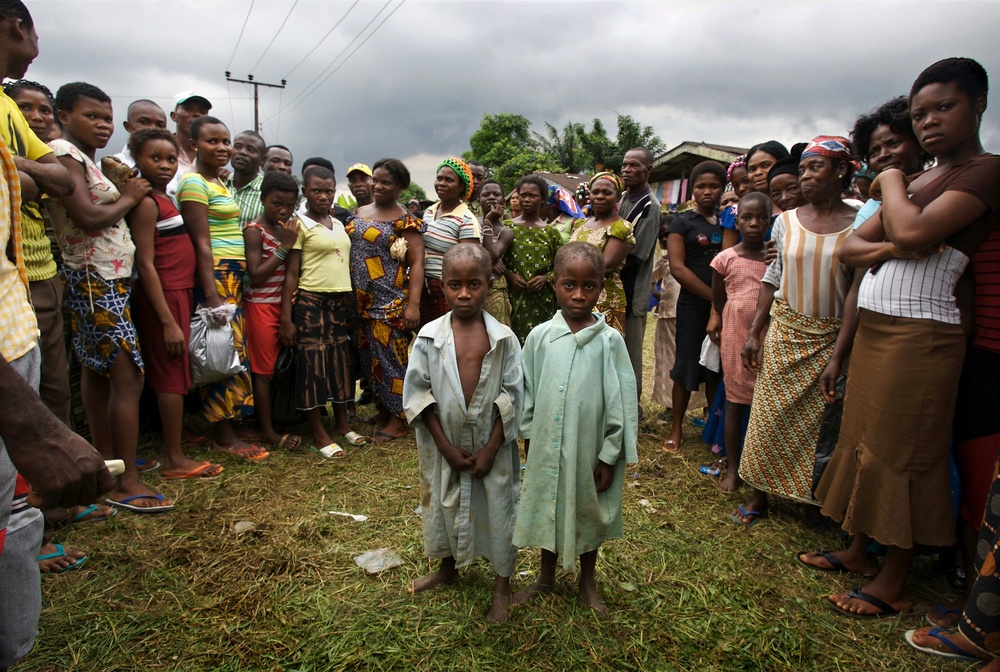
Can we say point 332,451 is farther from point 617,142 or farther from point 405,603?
point 617,142

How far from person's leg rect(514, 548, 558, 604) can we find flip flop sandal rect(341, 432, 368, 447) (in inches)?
97.4

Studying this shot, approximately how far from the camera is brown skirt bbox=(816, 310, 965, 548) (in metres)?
2.42

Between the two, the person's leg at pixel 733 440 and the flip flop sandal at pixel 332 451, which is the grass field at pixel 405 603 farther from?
the flip flop sandal at pixel 332 451

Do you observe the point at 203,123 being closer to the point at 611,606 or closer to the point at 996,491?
the point at 611,606

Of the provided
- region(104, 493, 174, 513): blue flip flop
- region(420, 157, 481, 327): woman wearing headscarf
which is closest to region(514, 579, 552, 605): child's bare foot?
region(104, 493, 174, 513): blue flip flop

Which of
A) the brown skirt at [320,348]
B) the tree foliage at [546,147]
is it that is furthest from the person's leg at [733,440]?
the tree foliage at [546,147]

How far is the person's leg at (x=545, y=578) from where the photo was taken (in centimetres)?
262

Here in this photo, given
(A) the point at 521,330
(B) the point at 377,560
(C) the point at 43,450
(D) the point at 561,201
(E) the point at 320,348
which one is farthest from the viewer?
(D) the point at 561,201

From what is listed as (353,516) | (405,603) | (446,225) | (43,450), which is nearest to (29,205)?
(43,450)

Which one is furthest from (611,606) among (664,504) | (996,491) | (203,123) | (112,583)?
(203,123)

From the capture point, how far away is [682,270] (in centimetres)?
465

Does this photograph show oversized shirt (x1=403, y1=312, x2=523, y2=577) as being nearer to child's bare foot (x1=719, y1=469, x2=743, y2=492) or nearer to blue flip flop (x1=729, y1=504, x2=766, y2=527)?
blue flip flop (x1=729, y1=504, x2=766, y2=527)

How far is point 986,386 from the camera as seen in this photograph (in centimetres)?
238

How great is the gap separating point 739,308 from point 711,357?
25.0 inches
